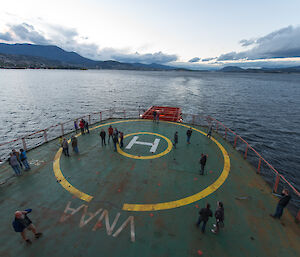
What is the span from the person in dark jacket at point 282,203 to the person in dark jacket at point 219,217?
3394 mm

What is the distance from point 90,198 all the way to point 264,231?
950 centimetres

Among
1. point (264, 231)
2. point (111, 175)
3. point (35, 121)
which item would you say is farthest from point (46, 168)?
point (35, 121)

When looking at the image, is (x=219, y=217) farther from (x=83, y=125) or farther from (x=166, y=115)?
(x=166, y=115)

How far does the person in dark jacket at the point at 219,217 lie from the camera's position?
724cm

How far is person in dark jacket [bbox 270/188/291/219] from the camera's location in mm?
7841

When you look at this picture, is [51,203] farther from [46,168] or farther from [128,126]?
[128,126]

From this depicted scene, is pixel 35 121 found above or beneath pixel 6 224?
beneath

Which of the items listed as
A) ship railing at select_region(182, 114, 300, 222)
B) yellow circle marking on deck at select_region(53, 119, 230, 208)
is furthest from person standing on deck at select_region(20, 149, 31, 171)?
ship railing at select_region(182, 114, 300, 222)

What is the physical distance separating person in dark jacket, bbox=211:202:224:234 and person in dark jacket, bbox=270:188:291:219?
3.39m

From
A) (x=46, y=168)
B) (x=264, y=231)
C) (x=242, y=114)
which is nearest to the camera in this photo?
(x=264, y=231)

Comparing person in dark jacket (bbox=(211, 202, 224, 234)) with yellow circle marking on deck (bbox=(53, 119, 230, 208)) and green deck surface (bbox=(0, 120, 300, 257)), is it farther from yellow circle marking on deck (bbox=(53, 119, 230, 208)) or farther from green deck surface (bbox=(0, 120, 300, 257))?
yellow circle marking on deck (bbox=(53, 119, 230, 208))

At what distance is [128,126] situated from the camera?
2156 cm

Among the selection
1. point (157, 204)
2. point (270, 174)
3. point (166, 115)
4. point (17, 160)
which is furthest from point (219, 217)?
point (166, 115)

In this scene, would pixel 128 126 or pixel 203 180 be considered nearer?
pixel 203 180
